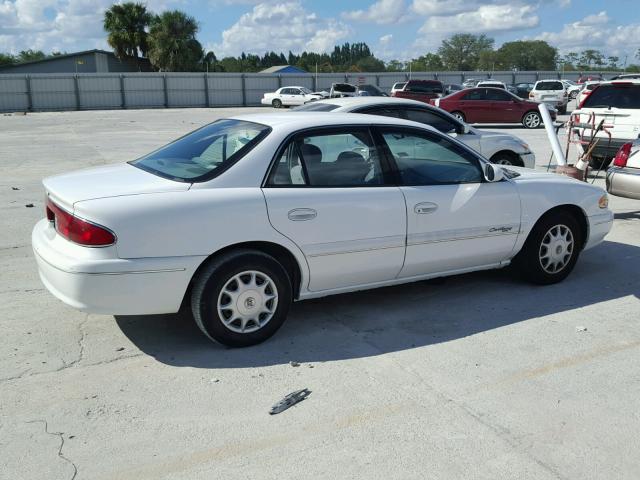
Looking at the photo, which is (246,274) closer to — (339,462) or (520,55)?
(339,462)

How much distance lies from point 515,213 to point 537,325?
3.25 ft

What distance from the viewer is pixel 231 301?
13.9 ft

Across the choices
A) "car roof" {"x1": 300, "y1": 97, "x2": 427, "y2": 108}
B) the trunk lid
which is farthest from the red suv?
A: the trunk lid

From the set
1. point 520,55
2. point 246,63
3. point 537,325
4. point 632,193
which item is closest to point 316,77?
point 632,193

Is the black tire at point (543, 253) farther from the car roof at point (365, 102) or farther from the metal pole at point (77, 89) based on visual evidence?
the metal pole at point (77, 89)

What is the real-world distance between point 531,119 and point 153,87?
28653 mm

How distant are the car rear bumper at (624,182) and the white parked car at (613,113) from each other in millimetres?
3512

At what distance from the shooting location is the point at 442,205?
16.2ft

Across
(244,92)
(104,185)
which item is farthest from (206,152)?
(244,92)

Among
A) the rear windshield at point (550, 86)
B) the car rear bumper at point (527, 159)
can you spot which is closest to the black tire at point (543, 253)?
the car rear bumper at point (527, 159)

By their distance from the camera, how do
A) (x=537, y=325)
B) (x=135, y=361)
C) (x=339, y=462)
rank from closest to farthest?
(x=339, y=462) < (x=135, y=361) < (x=537, y=325)

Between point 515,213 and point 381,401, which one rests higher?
point 515,213

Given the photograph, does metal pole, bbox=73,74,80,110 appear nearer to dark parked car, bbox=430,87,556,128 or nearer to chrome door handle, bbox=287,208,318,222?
dark parked car, bbox=430,87,556,128

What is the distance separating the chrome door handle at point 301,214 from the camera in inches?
171
